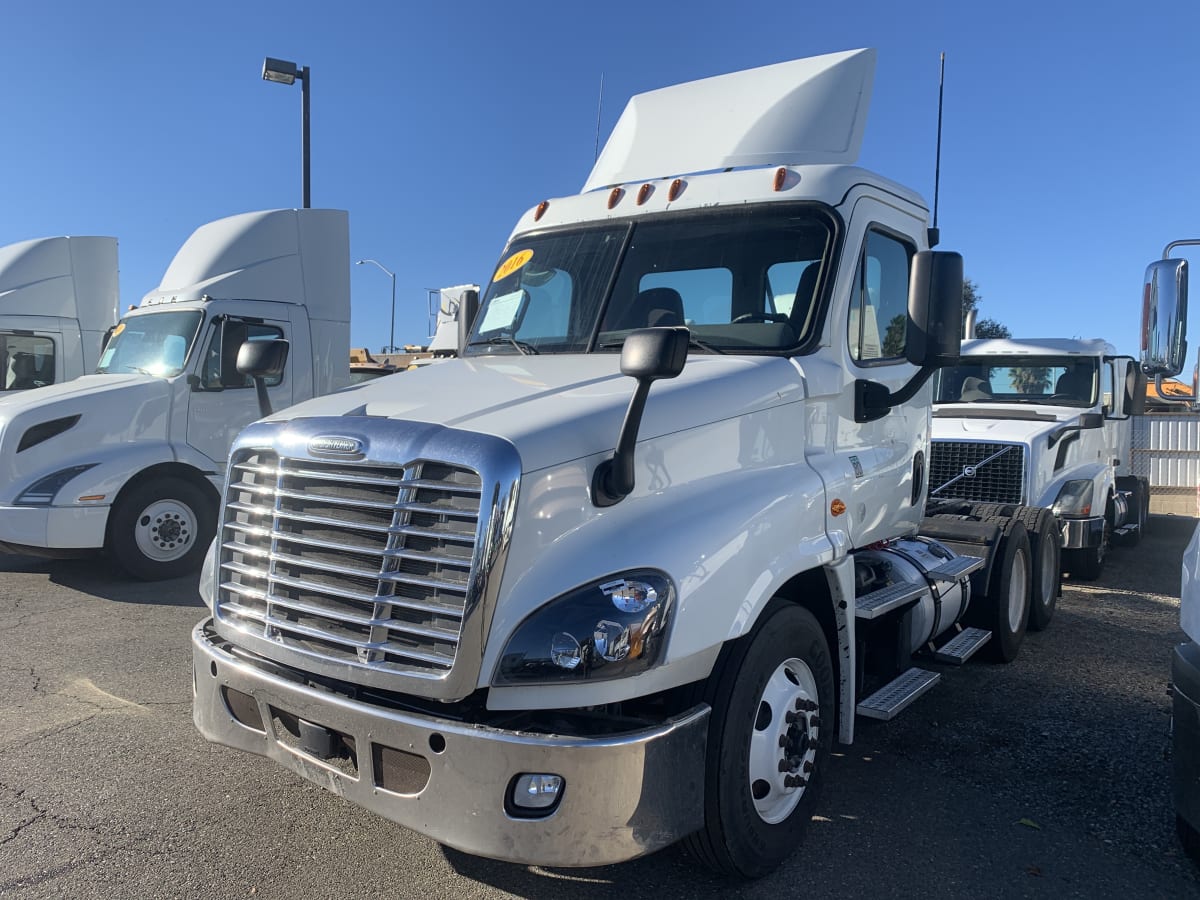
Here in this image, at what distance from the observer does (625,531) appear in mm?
2807

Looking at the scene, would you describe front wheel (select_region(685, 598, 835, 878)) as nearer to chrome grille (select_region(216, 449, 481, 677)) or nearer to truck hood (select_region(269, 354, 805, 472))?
truck hood (select_region(269, 354, 805, 472))

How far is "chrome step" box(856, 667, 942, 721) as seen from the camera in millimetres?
3797

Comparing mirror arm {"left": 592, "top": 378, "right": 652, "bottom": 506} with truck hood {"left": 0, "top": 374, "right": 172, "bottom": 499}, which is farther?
truck hood {"left": 0, "top": 374, "right": 172, "bottom": 499}

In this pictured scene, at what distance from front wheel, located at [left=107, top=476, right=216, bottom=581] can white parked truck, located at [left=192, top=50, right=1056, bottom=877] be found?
17.1ft

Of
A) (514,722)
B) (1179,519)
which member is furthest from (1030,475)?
(1179,519)

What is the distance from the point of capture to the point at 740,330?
3842 millimetres

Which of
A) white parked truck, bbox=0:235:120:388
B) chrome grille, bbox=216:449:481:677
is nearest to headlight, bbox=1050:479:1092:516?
chrome grille, bbox=216:449:481:677

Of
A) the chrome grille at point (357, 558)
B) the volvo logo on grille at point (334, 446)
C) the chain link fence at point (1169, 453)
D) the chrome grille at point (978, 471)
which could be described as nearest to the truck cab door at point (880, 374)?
the chrome grille at point (357, 558)

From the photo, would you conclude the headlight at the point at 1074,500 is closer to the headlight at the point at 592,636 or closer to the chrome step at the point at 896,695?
the chrome step at the point at 896,695

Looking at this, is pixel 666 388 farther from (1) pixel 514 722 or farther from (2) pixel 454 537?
(1) pixel 514 722

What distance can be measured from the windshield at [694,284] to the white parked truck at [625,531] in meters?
0.01

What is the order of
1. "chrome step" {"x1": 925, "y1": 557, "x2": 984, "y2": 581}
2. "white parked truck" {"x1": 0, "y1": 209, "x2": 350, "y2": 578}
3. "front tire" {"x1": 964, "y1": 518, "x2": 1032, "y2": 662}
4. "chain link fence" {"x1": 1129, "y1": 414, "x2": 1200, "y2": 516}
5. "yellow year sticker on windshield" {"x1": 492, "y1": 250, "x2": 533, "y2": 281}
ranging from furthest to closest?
"chain link fence" {"x1": 1129, "y1": 414, "x2": 1200, "y2": 516} < "white parked truck" {"x1": 0, "y1": 209, "x2": 350, "y2": 578} < "front tire" {"x1": 964, "y1": 518, "x2": 1032, "y2": 662} < "chrome step" {"x1": 925, "y1": 557, "x2": 984, "y2": 581} < "yellow year sticker on windshield" {"x1": 492, "y1": 250, "x2": 533, "y2": 281}

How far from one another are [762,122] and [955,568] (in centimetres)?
270

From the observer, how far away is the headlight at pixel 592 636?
2.57 m
